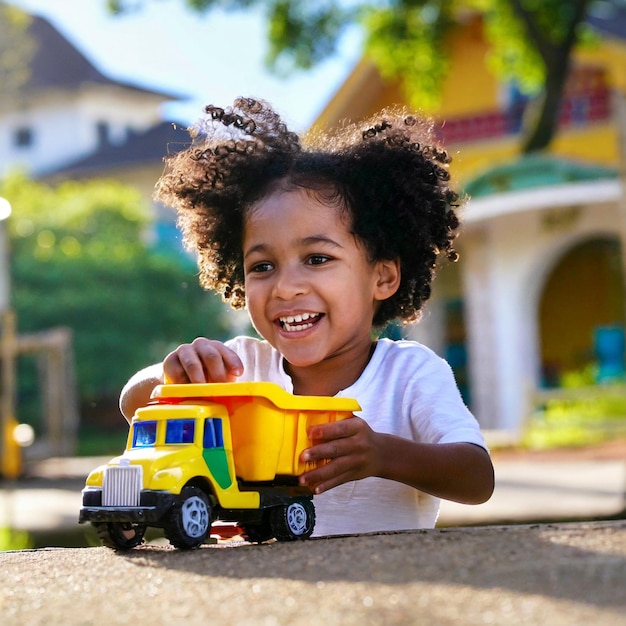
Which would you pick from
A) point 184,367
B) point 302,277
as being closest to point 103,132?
point 302,277

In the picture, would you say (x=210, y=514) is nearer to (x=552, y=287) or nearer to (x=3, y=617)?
(x=3, y=617)

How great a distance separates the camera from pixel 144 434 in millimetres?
2439

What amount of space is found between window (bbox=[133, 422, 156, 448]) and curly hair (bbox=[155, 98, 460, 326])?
80 cm

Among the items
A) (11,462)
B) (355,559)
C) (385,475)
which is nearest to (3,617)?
(355,559)

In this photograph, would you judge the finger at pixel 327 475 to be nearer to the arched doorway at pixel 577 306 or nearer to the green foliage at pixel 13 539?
the green foliage at pixel 13 539

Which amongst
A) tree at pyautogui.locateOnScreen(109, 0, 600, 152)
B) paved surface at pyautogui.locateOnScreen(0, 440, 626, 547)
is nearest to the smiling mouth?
paved surface at pyautogui.locateOnScreen(0, 440, 626, 547)

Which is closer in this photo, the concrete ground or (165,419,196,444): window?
the concrete ground

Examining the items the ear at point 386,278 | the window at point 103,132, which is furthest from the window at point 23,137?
the ear at point 386,278

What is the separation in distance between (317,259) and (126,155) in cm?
3660

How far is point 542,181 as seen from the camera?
57.3 feet

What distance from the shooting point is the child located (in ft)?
9.19

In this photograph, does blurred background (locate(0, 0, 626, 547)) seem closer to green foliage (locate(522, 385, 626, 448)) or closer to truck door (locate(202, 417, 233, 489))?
green foliage (locate(522, 385, 626, 448))

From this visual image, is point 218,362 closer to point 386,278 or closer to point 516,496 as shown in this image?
point 386,278

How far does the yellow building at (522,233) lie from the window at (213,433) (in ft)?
48.1
